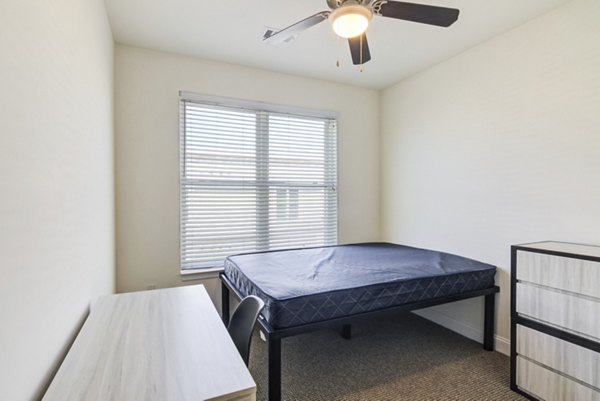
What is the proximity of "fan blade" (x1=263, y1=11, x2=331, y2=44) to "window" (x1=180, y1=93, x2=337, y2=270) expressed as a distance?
4.38ft

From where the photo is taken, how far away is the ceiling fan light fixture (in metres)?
→ 1.51

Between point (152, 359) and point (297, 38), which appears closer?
point (152, 359)

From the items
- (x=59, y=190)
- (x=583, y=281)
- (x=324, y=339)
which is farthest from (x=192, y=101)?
(x=583, y=281)

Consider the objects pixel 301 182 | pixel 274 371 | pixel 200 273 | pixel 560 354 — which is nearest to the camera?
pixel 274 371

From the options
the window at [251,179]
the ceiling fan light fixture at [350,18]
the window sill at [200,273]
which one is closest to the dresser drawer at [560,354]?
the window at [251,179]

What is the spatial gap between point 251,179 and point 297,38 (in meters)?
1.46

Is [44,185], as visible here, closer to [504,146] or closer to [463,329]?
[504,146]

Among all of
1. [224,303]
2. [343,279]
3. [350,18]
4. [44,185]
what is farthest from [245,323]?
[350,18]

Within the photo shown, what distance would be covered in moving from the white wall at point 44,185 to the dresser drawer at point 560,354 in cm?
261

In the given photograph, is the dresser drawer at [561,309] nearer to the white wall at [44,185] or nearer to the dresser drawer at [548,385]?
the dresser drawer at [548,385]

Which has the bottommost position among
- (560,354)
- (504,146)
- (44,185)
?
(560,354)

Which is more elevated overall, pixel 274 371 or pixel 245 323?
pixel 245 323

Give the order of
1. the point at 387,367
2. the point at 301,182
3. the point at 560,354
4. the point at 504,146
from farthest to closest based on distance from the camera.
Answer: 1. the point at 301,182
2. the point at 504,146
3. the point at 387,367
4. the point at 560,354

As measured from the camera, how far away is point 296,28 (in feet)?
5.85
